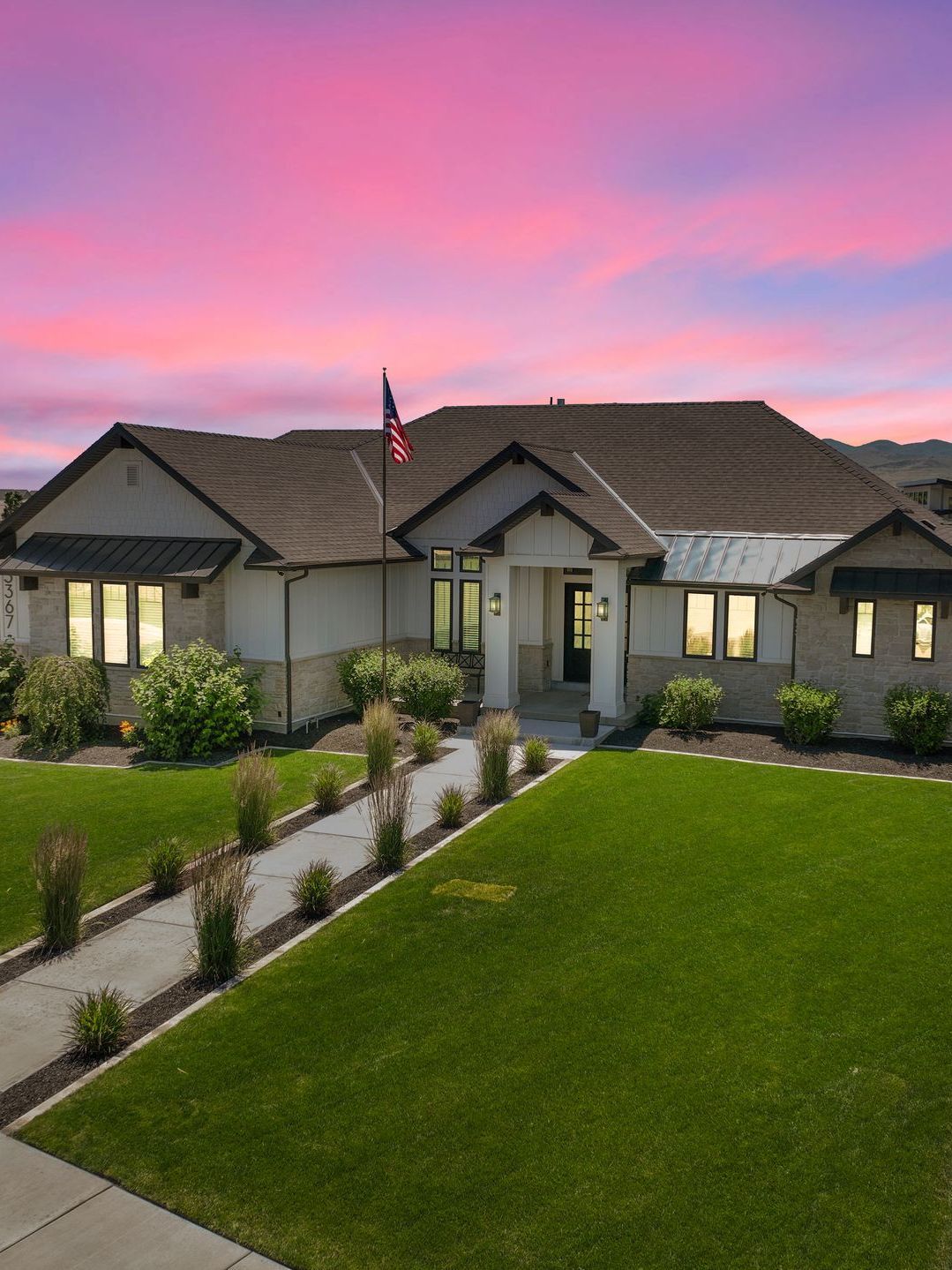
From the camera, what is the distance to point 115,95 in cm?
1602

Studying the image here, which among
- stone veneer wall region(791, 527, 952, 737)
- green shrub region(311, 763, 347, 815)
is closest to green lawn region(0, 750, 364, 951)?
green shrub region(311, 763, 347, 815)

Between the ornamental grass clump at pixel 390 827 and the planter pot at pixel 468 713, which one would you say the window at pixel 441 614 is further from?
the ornamental grass clump at pixel 390 827

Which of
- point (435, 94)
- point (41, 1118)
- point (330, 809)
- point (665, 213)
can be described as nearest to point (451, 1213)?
point (41, 1118)

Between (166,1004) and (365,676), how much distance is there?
12.5 metres

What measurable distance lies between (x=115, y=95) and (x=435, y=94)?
195 inches

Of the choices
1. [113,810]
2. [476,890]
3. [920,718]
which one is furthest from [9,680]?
[920,718]

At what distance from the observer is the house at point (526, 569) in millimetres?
20328

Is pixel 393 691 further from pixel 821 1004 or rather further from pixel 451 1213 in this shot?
pixel 451 1213

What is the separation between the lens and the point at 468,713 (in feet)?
70.3

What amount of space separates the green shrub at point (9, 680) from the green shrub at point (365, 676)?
24.1ft

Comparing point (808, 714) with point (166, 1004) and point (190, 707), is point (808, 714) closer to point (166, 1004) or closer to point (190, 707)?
point (190, 707)

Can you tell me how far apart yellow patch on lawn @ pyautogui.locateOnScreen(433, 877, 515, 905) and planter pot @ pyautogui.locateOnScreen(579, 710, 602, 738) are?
772 centimetres

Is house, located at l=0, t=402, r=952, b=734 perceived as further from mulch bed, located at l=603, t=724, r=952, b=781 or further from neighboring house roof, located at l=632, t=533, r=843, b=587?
mulch bed, located at l=603, t=724, r=952, b=781

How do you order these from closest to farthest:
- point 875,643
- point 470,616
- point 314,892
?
point 314,892, point 875,643, point 470,616
